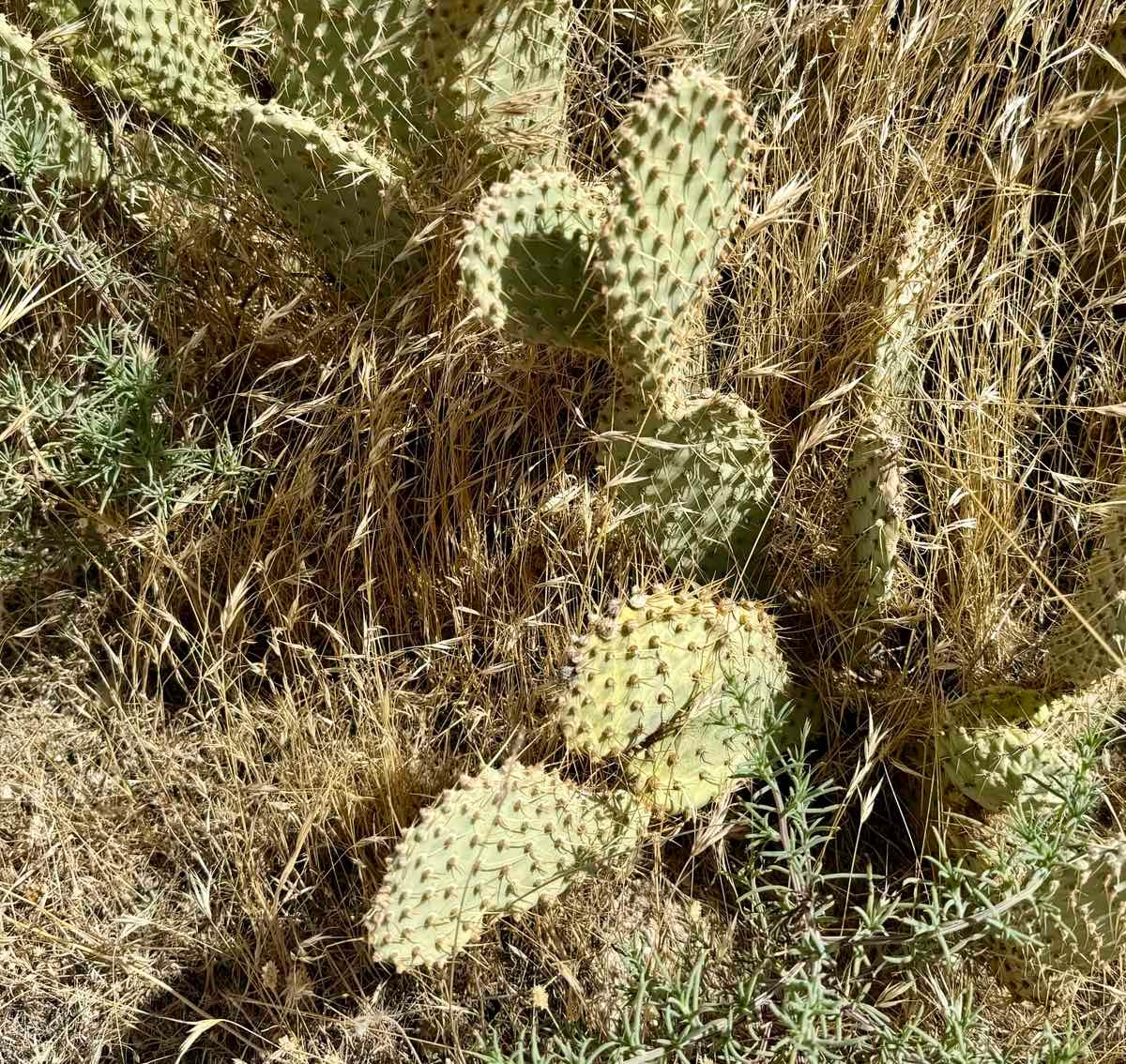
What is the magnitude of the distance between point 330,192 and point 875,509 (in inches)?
35.0

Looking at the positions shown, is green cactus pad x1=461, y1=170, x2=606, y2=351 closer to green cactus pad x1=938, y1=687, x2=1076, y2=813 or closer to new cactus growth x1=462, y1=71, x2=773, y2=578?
new cactus growth x1=462, y1=71, x2=773, y2=578

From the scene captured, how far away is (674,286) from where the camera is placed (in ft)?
4.09

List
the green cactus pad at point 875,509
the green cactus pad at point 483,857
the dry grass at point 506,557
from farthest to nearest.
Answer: the dry grass at point 506,557 → the green cactus pad at point 875,509 → the green cactus pad at point 483,857

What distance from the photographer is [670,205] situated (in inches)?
47.2

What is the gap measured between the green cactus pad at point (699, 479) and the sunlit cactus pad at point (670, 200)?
0.19m

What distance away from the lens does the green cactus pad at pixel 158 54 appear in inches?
64.0

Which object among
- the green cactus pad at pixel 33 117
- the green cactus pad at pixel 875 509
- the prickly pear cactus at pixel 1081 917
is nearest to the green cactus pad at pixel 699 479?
the green cactus pad at pixel 875 509

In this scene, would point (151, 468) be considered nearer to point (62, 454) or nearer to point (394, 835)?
point (62, 454)

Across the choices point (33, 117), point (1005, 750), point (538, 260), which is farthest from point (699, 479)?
point (33, 117)

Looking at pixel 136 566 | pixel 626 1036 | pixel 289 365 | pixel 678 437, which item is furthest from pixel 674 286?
pixel 136 566

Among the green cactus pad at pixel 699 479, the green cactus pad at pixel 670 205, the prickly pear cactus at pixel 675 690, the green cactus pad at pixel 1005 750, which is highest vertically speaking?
the green cactus pad at pixel 670 205

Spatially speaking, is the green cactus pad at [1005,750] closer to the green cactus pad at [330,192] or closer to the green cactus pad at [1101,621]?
the green cactus pad at [1101,621]

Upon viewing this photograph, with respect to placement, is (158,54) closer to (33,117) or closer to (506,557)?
(33,117)

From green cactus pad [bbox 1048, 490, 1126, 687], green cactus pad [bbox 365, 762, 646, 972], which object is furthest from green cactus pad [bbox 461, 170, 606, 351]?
green cactus pad [bbox 1048, 490, 1126, 687]
